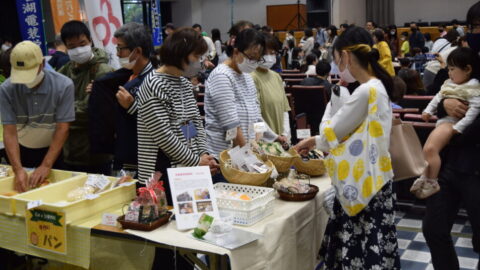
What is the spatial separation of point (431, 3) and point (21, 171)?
73.0ft

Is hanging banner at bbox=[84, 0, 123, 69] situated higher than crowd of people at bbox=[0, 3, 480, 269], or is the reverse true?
hanging banner at bbox=[84, 0, 123, 69]

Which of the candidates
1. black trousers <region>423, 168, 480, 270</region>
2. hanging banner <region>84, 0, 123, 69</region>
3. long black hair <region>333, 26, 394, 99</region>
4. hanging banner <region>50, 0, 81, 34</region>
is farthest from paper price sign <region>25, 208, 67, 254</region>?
hanging banner <region>50, 0, 81, 34</region>

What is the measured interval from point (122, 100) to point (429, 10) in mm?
22150

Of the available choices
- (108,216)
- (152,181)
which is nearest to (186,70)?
(152,181)

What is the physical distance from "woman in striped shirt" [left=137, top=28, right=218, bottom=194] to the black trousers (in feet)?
3.92

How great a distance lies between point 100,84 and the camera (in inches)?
127

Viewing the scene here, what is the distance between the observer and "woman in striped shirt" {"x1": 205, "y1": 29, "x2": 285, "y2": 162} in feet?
10.6

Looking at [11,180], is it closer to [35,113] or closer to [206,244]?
[35,113]

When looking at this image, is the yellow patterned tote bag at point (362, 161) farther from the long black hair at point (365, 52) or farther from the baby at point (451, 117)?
the baby at point (451, 117)

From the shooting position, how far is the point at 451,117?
9.37ft

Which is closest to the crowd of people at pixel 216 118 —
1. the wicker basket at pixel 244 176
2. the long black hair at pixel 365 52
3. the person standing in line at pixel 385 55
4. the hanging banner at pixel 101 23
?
the long black hair at pixel 365 52

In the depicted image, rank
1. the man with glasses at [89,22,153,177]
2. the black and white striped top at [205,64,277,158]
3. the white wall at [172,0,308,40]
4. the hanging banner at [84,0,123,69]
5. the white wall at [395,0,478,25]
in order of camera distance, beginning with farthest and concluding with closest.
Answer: the white wall at [172,0,308,40] → the white wall at [395,0,478,25] → the hanging banner at [84,0,123,69] → the black and white striped top at [205,64,277,158] → the man with glasses at [89,22,153,177]

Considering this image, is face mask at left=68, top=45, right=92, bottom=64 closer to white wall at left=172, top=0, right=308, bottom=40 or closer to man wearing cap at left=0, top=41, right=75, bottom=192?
man wearing cap at left=0, top=41, right=75, bottom=192

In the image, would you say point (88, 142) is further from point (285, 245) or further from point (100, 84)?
point (285, 245)
